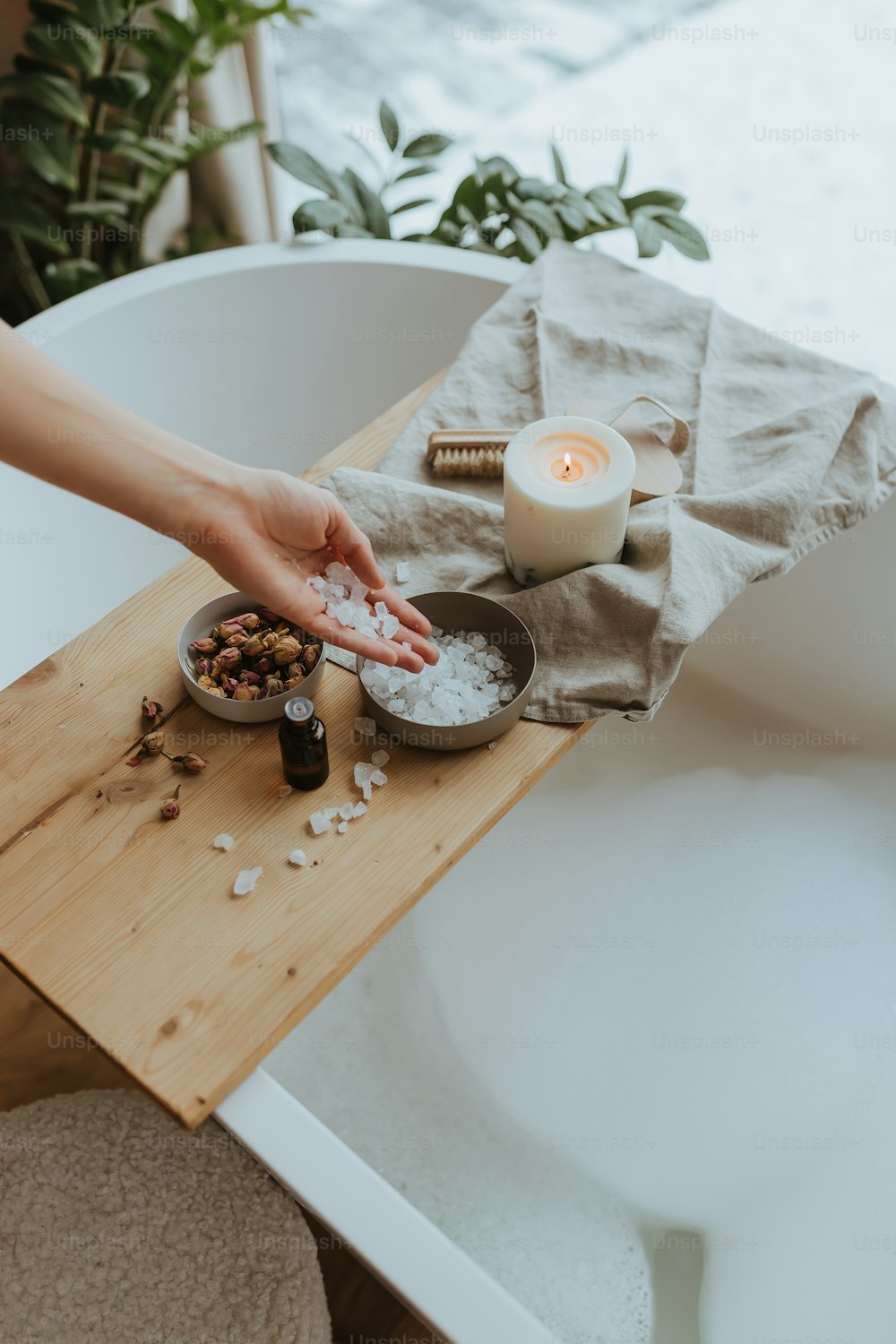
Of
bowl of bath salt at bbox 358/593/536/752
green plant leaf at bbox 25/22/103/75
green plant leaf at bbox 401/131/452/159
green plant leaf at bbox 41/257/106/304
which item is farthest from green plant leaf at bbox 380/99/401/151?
bowl of bath salt at bbox 358/593/536/752

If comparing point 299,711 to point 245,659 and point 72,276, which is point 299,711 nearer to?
point 245,659

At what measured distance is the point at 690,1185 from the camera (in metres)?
1.30

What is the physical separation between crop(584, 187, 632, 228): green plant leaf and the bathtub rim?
185 mm

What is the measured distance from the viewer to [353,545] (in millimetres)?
1125

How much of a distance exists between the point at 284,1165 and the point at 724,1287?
0.62 meters

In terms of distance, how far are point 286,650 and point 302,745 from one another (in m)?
0.14

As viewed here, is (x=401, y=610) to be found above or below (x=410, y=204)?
below

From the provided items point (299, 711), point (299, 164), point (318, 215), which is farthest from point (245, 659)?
point (299, 164)

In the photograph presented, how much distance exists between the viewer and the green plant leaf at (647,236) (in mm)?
1693

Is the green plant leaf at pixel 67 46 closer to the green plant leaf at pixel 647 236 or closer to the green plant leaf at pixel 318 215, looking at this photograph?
the green plant leaf at pixel 318 215

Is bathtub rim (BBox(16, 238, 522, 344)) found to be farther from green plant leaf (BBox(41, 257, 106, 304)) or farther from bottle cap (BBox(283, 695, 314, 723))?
bottle cap (BBox(283, 695, 314, 723))

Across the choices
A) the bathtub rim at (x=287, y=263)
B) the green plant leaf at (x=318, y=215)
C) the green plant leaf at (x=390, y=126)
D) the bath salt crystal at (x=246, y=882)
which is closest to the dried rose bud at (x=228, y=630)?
the bath salt crystal at (x=246, y=882)

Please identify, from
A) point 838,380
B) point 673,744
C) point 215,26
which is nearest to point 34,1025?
point 673,744

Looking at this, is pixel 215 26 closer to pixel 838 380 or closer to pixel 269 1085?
pixel 838 380
